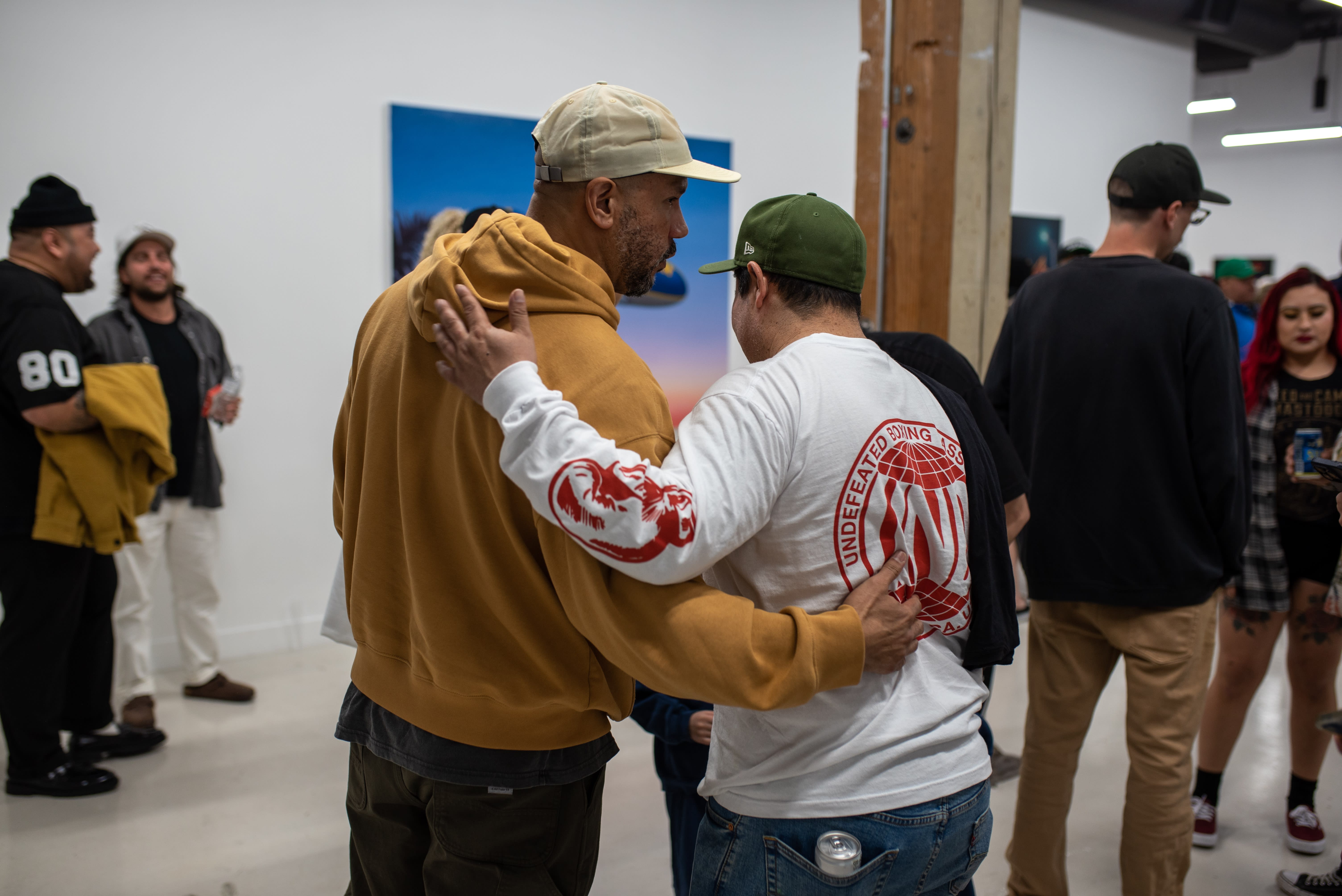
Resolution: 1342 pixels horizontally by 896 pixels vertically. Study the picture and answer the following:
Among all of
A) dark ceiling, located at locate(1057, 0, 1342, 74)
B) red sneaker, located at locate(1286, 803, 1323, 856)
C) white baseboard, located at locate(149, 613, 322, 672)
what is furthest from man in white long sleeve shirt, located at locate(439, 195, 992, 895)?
dark ceiling, located at locate(1057, 0, 1342, 74)

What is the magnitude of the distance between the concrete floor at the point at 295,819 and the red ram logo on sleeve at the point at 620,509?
1.93m

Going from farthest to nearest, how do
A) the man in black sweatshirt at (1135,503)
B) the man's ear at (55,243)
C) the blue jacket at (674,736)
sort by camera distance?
the man's ear at (55,243) → the man in black sweatshirt at (1135,503) → the blue jacket at (674,736)

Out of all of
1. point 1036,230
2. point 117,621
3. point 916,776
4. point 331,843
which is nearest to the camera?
point 916,776

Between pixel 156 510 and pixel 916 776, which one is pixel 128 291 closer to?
pixel 156 510

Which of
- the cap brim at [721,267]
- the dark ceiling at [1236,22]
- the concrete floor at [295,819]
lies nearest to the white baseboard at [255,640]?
the concrete floor at [295,819]

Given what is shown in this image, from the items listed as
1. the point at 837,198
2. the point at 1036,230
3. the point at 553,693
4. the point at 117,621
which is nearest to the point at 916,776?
the point at 553,693

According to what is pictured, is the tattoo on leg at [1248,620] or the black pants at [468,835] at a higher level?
the black pants at [468,835]

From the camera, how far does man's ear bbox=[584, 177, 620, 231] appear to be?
1295mm

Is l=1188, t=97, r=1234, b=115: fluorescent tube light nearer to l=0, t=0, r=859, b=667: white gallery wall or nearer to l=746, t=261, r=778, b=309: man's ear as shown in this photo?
l=0, t=0, r=859, b=667: white gallery wall

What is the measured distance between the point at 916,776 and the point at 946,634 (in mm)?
199

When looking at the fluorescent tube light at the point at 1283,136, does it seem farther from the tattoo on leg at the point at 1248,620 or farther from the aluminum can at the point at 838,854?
the aluminum can at the point at 838,854

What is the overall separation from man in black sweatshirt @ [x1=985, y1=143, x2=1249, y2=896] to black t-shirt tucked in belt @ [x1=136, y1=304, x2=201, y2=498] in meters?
3.19

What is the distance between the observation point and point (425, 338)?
4.03 ft

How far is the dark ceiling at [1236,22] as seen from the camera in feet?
24.1
